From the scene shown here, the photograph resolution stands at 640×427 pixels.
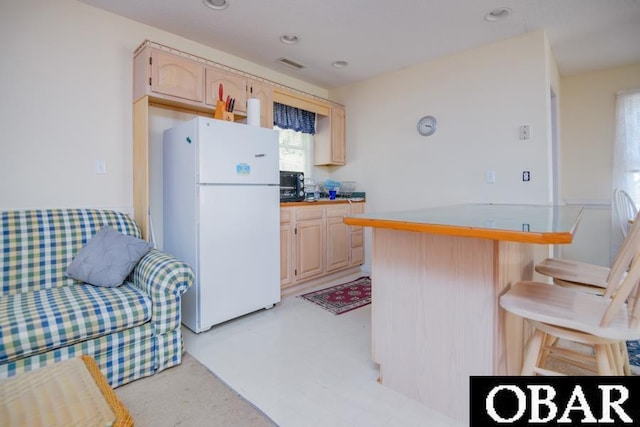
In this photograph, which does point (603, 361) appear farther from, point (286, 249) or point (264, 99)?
point (264, 99)

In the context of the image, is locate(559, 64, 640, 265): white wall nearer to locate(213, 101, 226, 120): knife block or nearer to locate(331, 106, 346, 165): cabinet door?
locate(331, 106, 346, 165): cabinet door

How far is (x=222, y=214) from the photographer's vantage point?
2.44 meters

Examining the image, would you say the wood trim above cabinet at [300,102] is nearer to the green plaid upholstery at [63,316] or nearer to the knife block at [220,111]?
the knife block at [220,111]

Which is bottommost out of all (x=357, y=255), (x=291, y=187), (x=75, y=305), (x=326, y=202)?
(x=357, y=255)

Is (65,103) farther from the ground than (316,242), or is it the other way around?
(65,103)

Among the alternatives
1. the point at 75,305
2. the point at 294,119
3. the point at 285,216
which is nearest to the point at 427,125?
the point at 294,119

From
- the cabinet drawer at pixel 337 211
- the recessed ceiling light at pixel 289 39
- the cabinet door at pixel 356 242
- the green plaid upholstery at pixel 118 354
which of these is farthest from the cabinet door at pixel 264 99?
the green plaid upholstery at pixel 118 354

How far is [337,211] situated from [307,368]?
6.92ft

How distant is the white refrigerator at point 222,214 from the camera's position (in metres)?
2.33

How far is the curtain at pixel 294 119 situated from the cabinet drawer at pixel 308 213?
3.50 ft

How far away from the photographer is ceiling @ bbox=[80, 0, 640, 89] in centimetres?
239

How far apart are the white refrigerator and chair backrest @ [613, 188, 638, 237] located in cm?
341

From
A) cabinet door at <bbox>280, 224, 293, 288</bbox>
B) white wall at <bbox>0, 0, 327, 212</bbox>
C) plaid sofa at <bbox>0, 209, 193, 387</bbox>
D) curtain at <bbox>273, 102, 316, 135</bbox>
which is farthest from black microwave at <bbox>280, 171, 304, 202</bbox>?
plaid sofa at <bbox>0, 209, 193, 387</bbox>

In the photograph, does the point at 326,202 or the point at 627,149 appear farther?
the point at 326,202
